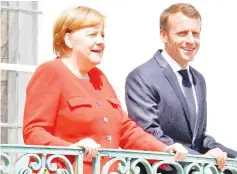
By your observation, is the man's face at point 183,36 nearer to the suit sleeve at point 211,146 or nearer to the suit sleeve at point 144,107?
the suit sleeve at point 144,107

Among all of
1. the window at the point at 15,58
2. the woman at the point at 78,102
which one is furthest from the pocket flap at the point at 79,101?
the window at the point at 15,58

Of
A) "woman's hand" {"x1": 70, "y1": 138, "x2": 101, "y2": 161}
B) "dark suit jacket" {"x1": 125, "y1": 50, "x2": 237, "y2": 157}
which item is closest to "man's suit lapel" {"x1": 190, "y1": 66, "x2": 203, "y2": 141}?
"dark suit jacket" {"x1": 125, "y1": 50, "x2": 237, "y2": 157}

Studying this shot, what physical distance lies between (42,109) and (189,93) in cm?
89

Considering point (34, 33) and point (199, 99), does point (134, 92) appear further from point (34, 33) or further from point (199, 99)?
point (34, 33)

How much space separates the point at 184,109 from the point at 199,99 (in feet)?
0.46

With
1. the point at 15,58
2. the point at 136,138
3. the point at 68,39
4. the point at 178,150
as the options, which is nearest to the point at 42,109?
the point at 68,39

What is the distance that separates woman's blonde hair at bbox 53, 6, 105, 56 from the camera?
16.9 ft

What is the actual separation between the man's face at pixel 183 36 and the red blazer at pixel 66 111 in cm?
52

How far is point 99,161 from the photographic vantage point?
4941mm

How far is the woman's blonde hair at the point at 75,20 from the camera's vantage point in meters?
5.15

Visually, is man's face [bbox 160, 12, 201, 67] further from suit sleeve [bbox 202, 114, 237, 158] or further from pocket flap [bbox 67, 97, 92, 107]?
pocket flap [bbox 67, 97, 92, 107]

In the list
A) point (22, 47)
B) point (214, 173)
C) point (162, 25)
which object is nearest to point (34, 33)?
point (22, 47)

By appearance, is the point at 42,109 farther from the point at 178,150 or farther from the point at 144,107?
the point at 178,150

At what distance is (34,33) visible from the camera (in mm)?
6500
